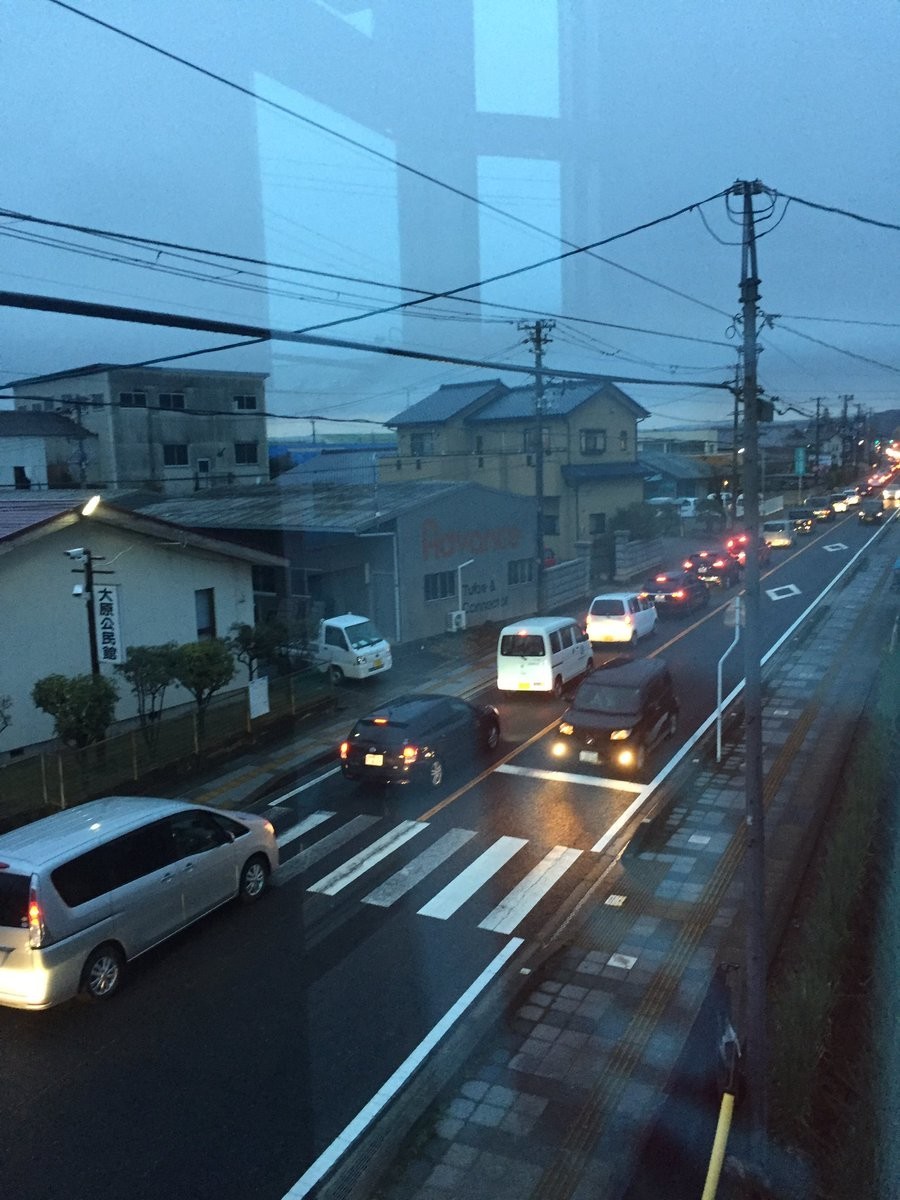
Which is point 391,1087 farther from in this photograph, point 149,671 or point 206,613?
point 206,613

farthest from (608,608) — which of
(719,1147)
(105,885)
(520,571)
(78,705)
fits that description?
(719,1147)

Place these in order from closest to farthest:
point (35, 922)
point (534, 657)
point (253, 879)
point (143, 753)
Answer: point (35, 922)
point (253, 879)
point (143, 753)
point (534, 657)

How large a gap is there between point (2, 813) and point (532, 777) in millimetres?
7308

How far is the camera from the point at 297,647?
22266 millimetres

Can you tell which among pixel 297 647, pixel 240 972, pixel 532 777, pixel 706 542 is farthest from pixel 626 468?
pixel 240 972

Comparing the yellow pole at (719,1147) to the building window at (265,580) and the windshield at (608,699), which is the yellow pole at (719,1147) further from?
the building window at (265,580)

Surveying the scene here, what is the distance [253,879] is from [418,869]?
185 cm

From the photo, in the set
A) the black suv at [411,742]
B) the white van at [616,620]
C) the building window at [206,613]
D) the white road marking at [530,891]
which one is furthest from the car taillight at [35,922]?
the white van at [616,620]

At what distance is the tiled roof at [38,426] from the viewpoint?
2650 centimetres

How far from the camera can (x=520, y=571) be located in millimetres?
30188

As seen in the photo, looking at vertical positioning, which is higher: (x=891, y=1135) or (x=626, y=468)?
(x=626, y=468)

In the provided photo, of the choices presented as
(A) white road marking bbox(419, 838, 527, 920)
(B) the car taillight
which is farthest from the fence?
(A) white road marking bbox(419, 838, 527, 920)

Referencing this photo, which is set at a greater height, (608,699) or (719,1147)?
(608,699)

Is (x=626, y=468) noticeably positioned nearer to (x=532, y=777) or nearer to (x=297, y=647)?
(x=297, y=647)
